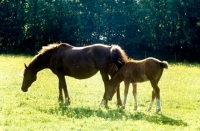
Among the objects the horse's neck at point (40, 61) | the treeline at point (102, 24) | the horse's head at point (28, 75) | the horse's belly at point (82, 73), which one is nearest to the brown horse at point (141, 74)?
the horse's belly at point (82, 73)

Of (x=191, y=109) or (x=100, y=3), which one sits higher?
(x=100, y=3)

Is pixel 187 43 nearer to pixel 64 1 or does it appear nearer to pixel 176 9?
pixel 176 9

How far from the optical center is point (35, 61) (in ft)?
41.2

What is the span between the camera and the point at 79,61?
38.8 feet

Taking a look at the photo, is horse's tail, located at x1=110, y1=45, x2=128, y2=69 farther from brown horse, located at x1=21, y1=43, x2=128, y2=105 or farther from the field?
the field

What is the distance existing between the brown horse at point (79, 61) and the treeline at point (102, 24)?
32414 mm

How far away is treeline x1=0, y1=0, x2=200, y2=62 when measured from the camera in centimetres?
4397

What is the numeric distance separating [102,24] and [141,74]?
3975cm

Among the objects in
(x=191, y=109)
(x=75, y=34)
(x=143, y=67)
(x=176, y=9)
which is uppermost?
(x=176, y=9)

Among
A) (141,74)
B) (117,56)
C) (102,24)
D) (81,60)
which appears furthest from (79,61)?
(102,24)

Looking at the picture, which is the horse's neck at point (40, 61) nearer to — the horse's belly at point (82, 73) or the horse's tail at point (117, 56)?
the horse's belly at point (82, 73)

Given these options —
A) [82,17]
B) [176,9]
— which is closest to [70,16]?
[82,17]

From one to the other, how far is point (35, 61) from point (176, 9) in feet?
114

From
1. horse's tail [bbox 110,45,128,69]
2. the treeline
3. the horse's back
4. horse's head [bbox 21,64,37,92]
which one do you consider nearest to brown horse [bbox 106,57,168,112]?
horse's tail [bbox 110,45,128,69]
